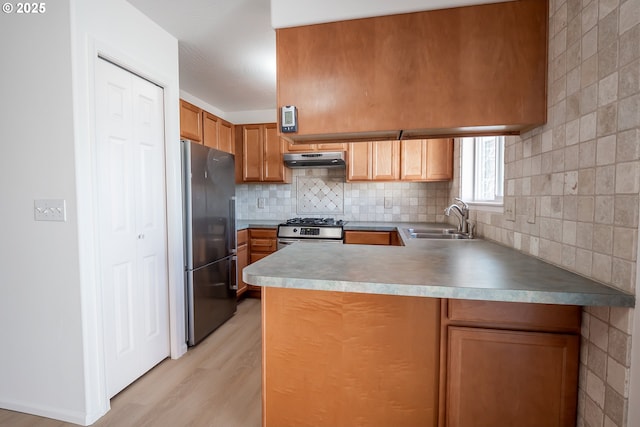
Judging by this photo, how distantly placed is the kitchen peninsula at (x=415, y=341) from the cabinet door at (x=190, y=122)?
222 cm

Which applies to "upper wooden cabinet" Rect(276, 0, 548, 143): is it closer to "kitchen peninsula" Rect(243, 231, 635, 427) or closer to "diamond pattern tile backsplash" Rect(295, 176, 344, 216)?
"kitchen peninsula" Rect(243, 231, 635, 427)

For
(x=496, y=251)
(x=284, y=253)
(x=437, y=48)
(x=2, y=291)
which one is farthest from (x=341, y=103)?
(x=2, y=291)

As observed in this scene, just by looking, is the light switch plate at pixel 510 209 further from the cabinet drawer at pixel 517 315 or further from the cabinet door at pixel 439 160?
the cabinet door at pixel 439 160

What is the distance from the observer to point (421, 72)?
1431 mm

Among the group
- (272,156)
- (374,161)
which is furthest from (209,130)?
(374,161)

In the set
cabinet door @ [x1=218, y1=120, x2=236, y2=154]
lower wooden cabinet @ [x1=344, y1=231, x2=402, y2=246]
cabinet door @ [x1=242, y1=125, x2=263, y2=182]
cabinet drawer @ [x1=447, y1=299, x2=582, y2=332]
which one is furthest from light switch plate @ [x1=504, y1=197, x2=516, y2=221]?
cabinet door @ [x1=218, y1=120, x2=236, y2=154]

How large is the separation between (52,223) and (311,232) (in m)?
2.15

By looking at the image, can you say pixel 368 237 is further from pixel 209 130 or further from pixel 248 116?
pixel 248 116

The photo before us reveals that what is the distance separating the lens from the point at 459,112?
141 centimetres

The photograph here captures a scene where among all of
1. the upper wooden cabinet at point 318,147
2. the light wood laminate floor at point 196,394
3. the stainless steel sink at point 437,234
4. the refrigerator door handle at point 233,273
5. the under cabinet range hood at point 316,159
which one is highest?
the upper wooden cabinet at point 318,147

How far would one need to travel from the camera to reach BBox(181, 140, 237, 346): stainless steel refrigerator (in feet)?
8.00

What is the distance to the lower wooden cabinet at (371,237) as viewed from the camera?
10.3 ft

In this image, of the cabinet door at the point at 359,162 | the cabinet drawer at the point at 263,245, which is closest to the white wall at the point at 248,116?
the cabinet door at the point at 359,162

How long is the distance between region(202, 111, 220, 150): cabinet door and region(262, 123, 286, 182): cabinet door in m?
0.59
